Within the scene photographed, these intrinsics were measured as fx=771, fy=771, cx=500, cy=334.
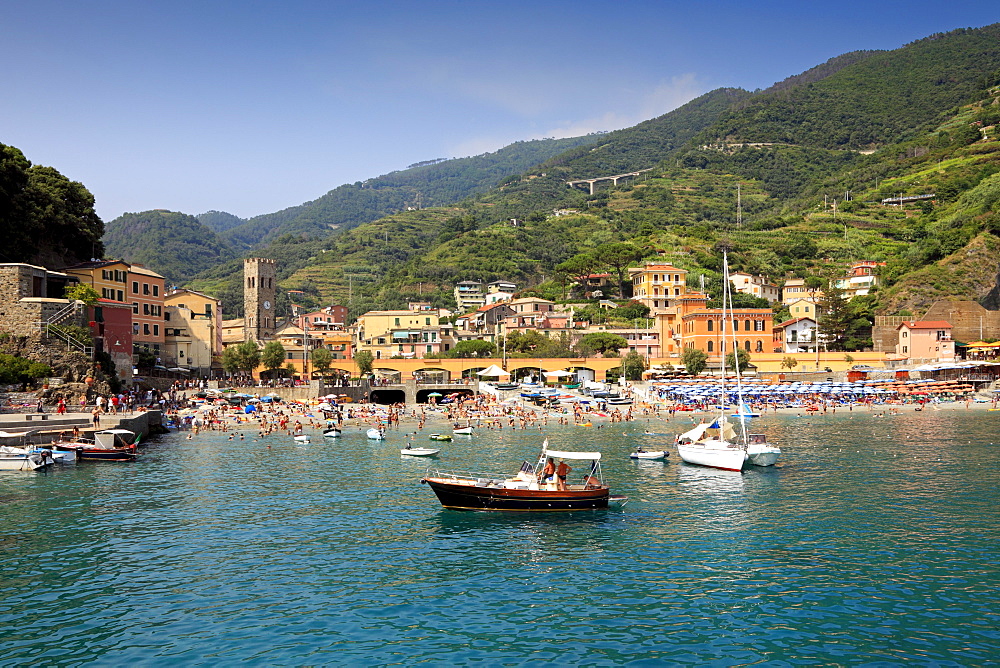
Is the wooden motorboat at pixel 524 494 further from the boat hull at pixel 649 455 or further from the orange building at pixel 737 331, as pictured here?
the orange building at pixel 737 331

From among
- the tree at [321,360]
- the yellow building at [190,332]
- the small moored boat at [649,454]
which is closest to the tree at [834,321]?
the tree at [321,360]

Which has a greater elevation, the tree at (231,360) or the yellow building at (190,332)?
the yellow building at (190,332)

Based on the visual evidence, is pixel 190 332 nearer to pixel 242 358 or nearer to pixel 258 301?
pixel 242 358

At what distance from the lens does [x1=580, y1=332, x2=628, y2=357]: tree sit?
292ft

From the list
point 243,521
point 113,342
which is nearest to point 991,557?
point 243,521

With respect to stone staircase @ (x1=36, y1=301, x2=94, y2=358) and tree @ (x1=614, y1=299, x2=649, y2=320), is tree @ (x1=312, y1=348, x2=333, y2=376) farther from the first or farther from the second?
tree @ (x1=614, y1=299, x2=649, y2=320)

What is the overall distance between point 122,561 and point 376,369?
63177 mm

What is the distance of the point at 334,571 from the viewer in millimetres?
21969

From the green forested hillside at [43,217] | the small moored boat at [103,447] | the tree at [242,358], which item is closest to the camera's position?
the small moored boat at [103,447]

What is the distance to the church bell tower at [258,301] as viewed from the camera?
97.2 m

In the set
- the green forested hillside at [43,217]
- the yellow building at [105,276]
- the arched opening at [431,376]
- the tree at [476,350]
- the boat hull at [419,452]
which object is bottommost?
the boat hull at [419,452]

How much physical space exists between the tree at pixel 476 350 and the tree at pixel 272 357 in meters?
19.6

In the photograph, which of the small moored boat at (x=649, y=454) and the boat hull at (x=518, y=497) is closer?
the boat hull at (x=518, y=497)

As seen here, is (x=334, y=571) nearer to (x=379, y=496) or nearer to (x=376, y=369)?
(x=379, y=496)
